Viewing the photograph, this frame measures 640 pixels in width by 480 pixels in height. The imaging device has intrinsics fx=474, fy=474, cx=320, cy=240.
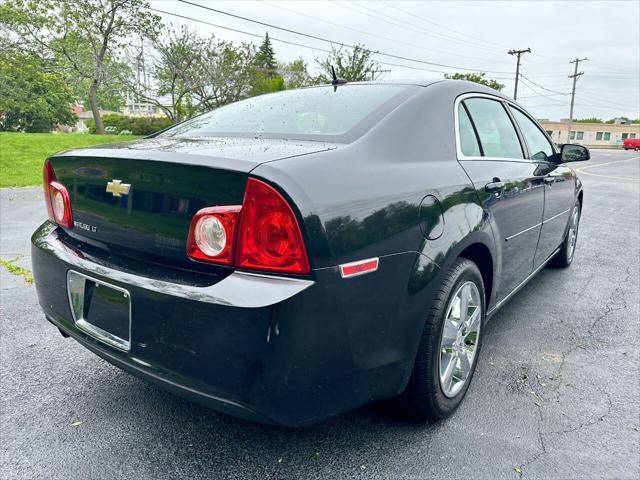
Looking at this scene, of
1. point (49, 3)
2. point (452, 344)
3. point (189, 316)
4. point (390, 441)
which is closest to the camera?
point (189, 316)

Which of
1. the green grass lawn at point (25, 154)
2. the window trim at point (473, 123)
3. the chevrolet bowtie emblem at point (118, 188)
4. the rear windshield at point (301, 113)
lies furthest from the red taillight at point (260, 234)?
the green grass lawn at point (25, 154)

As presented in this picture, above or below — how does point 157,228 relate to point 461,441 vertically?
above

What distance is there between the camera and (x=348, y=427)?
2115 millimetres

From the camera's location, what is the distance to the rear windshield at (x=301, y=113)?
2127 millimetres

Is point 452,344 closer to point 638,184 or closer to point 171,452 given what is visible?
point 171,452

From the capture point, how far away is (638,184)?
13578mm

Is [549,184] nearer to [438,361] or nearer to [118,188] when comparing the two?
[438,361]

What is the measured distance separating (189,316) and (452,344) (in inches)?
48.6

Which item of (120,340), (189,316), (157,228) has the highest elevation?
(157,228)

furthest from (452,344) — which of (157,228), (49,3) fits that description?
(49,3)

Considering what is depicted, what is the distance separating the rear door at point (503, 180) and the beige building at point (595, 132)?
80.6m

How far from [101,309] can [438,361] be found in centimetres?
137

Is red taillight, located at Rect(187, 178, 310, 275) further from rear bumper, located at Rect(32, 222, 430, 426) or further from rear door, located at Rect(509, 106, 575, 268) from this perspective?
rear door, located at Rect(509, 106, 575, 268)

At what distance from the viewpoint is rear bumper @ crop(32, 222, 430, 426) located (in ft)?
4.75
